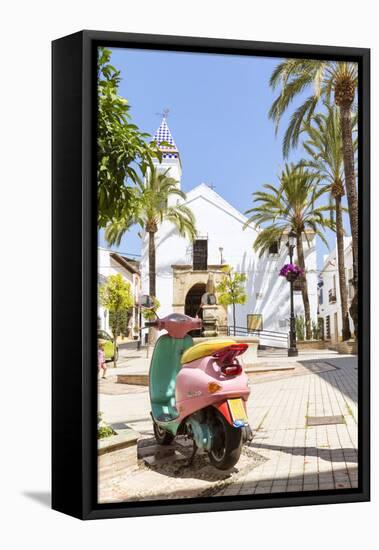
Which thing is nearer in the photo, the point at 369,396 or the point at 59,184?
the point at 59,184

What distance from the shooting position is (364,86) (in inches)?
305

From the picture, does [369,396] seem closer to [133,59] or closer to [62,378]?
[62,378]

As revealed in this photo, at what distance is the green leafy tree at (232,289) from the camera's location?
7.39 metres

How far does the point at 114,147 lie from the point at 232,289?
1326mm

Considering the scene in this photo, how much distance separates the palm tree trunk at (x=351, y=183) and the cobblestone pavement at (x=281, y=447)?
51 centimetres

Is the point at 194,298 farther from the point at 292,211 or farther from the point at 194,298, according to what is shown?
the point at 292,211

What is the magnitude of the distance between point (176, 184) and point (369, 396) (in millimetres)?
2158

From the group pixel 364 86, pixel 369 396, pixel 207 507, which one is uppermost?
pixel 364 86

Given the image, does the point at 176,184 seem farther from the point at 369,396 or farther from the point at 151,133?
the point at 369,396

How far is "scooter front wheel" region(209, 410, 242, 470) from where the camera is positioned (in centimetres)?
709

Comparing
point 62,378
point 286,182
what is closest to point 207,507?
point 62,378

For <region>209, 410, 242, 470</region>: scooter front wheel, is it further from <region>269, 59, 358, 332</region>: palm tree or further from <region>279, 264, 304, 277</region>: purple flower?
<region>269, 59, 358, 332</region>: palm tree

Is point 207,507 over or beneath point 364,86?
beneath

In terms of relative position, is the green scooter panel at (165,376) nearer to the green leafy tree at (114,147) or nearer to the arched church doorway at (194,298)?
the arched church doorway at (194,298)
